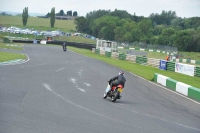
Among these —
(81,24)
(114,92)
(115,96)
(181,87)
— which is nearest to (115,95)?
(115,96)

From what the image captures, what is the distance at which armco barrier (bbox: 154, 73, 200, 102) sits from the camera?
20.4 metres

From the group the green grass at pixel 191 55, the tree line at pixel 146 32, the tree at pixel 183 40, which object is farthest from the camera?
the tree line at pixel 146 32

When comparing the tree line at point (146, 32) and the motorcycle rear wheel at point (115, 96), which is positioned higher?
the tree line at point (146, 32)

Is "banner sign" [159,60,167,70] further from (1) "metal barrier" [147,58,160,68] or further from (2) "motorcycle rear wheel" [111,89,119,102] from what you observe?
(2) "motorcycle rear wheel" [111,89,119,102]

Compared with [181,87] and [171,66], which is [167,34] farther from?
[181,87]

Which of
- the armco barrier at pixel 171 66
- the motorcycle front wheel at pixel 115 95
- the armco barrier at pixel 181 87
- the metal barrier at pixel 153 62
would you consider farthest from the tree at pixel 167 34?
the motorcycle front wheel at pixel 115 95

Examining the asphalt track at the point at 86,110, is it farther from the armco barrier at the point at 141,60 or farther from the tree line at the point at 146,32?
the tree line at the point at 146,32

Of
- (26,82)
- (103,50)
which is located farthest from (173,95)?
(103,50)

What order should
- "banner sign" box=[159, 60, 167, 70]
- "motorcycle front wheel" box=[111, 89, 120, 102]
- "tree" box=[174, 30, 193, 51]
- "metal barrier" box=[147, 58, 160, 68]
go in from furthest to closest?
"tree" box=[174, 30, 193, 51] → "metal barrier" box=[147, 58, 160, 68] → "banner sign" box=[159, 60, 167, 70] → "motorcycle front wheel" box=[111, 89, 120, 102]

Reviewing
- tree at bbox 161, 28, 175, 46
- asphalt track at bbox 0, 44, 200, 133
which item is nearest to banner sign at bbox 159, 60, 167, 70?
asphalt track at bbox 0, 44, 200, 133

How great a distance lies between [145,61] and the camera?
45781 millimetres

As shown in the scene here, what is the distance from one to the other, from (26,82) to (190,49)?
182 ft

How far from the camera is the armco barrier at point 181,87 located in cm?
2040

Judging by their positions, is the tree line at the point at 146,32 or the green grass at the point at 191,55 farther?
the tree line at the point at 146,32
